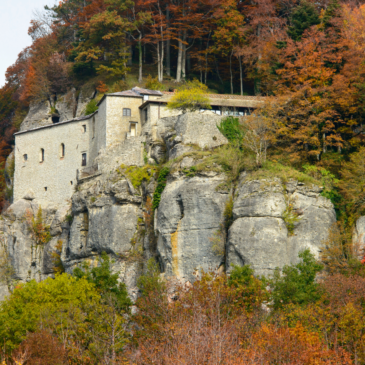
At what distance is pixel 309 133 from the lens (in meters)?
45.5

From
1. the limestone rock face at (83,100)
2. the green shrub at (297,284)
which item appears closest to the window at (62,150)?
the limestone rock face at (83,100)

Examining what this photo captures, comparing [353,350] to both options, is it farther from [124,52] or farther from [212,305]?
[124,52]

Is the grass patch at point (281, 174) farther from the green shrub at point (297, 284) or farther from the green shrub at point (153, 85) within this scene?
the green shrub at point (153, 85)

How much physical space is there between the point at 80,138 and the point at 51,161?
3.95 m

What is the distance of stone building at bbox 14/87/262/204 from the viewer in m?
54.1

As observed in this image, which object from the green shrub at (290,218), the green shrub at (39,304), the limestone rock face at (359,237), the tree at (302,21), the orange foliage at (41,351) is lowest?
the orange foliage at (41,351)

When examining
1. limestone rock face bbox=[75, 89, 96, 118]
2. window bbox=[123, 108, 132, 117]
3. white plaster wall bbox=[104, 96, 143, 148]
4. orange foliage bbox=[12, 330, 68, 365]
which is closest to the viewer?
orange foliage bbox=[12, 330, 68, 365]

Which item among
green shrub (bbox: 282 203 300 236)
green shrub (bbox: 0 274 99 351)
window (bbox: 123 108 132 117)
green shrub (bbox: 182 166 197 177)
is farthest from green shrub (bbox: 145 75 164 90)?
green shrub (bbox: 0 274 99 351)

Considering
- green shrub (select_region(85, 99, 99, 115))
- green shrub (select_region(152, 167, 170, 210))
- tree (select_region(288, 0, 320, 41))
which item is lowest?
Answer: green shrub (select_region(152, 167, 170, 210))

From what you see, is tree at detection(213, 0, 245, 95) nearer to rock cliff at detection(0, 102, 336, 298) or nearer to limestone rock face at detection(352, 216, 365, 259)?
rock cliff at detection(0, 102, 336, 298)

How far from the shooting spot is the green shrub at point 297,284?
35.2m

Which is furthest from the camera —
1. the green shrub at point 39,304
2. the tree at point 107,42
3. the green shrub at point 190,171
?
the tree at point 107,42

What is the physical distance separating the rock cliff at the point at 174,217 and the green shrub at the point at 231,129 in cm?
60

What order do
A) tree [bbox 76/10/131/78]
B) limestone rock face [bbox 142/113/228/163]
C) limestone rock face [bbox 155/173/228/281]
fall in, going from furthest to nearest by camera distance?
tree [bbox 76/10/131/78]
limestone rock face [bbox 142/113/228/163]
limestone rock face [bbox 155/173/228/281]
